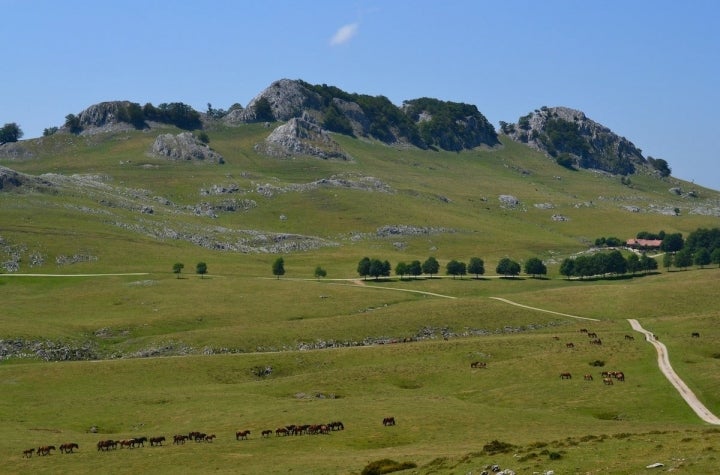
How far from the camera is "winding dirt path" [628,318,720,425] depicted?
261 ft

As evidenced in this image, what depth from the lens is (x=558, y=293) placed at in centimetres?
18012

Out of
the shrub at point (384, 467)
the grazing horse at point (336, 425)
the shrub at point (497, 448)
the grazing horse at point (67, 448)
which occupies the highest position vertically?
the shrub at point (497, 448)

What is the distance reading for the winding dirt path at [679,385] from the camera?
79.5m

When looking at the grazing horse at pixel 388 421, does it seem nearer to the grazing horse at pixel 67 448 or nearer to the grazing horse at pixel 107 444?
the grazing horse at pixel 107 444

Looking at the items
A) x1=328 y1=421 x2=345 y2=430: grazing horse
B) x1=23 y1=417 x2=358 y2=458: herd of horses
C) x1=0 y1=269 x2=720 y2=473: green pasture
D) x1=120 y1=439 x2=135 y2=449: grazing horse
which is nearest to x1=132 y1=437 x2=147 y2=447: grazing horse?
x1=23 y1=417 x2=358 y2=458: herd of horses

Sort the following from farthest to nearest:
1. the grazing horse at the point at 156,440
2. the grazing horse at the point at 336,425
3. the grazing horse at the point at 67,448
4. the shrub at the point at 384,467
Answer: the grazing horse at the point at 336,425 → the grazing horse at the point at 156,440 → the grazing horse at the point at 67,448 → the shrub at the point at 384,467

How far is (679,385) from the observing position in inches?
3565

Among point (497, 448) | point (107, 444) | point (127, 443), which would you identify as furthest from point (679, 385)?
point (107, 444)

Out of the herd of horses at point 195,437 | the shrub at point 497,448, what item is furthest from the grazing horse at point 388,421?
the shrub at point 497,448

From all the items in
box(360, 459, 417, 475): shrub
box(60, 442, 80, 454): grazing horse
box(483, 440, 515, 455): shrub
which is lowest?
box(60, 442, 80, 454): grazing horse

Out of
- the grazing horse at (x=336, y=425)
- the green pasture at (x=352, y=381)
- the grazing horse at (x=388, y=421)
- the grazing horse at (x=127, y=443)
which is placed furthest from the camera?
the grazing horse at (x=388, y=421)

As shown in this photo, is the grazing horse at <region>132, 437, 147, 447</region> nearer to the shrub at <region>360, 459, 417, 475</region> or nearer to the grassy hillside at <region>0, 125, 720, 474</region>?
the grassy hillside at <region>0, 125, 720, 474</region>

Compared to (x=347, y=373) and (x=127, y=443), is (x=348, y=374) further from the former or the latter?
(x=127, y=443)

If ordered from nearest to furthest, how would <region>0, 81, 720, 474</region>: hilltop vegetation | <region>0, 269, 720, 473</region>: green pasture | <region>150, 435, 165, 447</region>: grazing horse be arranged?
<region>0, 269, 720, 473</region>: green pasture → <region>0, 81, 720, 474</region>: hilltop vegetation → <region>150, 435, 165, 447</region>: grazing horse
